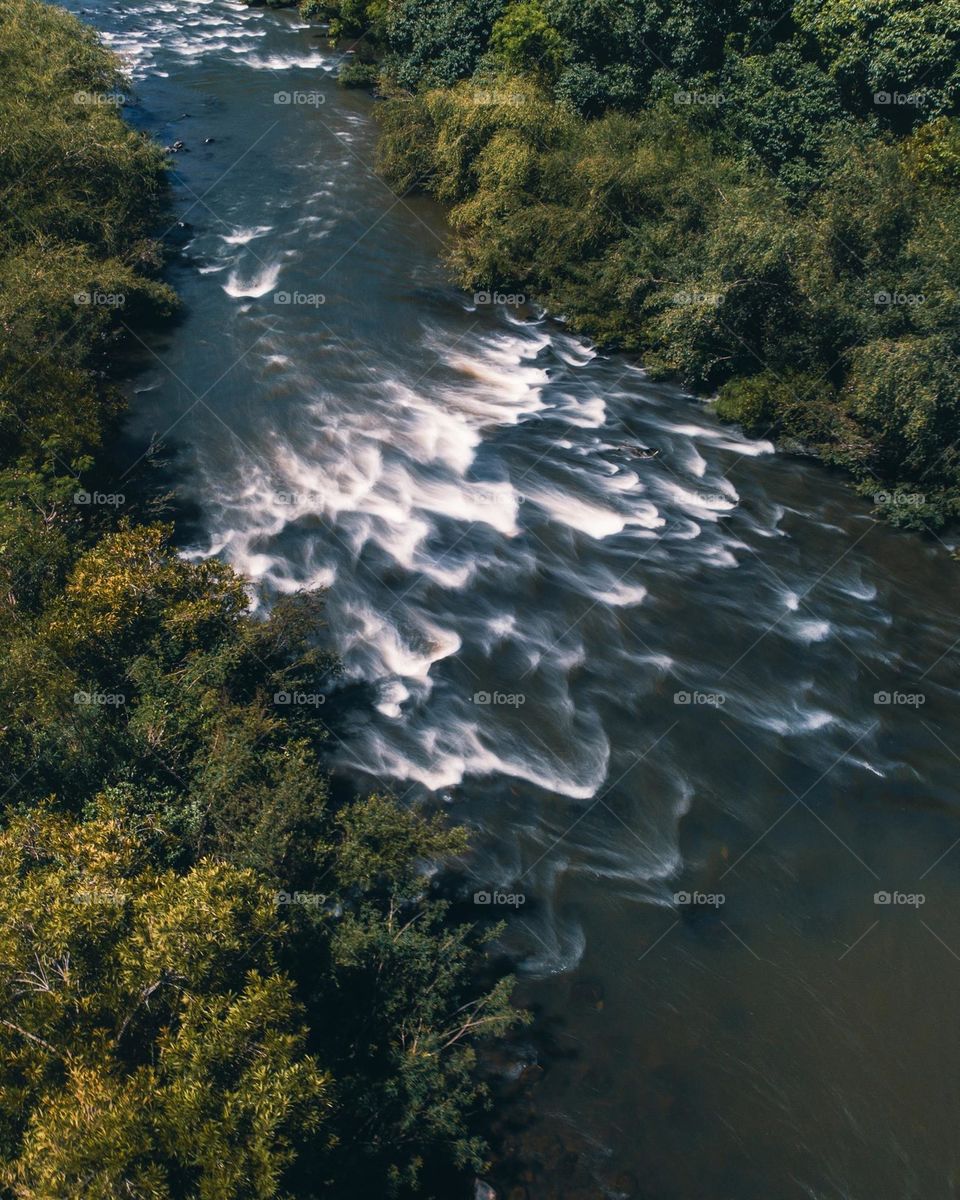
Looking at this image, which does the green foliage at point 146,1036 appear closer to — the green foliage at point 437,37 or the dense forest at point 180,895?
the dense forest at point 180,895

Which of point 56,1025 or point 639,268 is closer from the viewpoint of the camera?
point 56,1025

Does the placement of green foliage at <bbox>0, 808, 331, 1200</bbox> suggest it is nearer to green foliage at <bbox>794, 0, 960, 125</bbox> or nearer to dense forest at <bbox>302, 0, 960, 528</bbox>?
dense forest at <bbox>302, 0, 960, 528</bbox>

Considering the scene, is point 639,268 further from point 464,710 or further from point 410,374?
point 464,710

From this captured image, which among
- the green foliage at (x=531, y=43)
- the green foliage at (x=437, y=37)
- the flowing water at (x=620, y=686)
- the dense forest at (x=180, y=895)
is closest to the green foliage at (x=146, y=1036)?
the dense forest at (x=180, y=895)

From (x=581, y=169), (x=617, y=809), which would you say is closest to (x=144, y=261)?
(x=581, y=169)

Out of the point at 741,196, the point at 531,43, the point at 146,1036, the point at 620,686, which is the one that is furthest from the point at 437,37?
the point at 146,1036

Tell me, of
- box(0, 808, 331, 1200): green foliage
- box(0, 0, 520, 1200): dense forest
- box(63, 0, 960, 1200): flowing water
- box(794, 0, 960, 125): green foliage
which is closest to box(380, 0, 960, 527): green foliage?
box(794, 0, 960, 125): green foliage

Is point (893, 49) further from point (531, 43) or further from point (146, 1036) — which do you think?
point (146, 1036)
